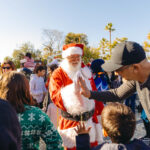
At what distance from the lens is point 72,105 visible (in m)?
2.21

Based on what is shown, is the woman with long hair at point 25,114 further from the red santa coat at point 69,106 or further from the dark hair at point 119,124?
the red santa coat at point 69,106

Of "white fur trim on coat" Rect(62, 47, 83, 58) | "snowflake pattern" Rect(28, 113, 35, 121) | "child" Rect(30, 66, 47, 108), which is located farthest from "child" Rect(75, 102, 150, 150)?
"child" Rect(30, 66, 47, 108)

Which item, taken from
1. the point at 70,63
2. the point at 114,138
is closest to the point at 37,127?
the point at 114,138

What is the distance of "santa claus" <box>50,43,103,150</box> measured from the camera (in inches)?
87.1

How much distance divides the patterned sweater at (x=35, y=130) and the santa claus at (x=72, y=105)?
72 centimetres

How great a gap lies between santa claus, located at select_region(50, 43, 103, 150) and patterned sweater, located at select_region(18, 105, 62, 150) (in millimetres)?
724

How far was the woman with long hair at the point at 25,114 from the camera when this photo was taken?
141 centimetres

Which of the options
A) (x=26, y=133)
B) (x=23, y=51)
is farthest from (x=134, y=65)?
(x=23, y=51)

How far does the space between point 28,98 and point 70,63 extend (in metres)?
1.22

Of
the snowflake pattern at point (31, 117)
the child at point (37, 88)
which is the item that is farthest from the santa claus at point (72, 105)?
the child at point (37, 88)

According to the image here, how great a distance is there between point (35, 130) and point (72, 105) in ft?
2.69

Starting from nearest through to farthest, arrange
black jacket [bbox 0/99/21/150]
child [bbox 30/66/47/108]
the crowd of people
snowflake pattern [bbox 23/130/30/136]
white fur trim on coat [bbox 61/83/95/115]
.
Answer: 1. black jacket [bbox 0/99/21/150]
2. the crowd of people
3. snowflake pattern [bbox 23/130/30/136]
4. white fur trim on coat [bbox 61/83/95/115]
5. child [bbox 30/66/47/108]

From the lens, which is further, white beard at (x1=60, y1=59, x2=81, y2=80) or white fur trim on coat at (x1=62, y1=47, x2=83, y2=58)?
white fur trim on coat at (x1=62, y1=47, x2=83, y2=58)

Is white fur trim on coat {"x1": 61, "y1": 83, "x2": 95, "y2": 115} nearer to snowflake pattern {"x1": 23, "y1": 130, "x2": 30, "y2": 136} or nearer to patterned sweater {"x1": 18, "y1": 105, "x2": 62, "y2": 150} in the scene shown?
patterned sweater {"x1": 18, "y1": 105, "x2": 62, "y2": 150}
